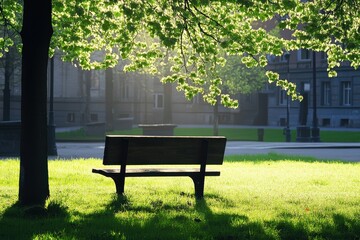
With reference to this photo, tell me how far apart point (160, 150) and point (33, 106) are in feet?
6.82

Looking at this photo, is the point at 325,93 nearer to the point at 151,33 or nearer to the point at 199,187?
the point at 151,33

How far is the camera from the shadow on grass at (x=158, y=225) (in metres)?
7.28

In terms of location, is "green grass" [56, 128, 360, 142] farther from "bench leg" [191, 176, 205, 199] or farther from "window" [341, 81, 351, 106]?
"bench leg" [191, 176, 205, 199]

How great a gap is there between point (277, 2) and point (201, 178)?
3140 millimetres

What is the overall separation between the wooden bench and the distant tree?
1.10 meters

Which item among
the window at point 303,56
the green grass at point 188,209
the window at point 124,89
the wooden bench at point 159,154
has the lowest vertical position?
the green grass at point 188,209

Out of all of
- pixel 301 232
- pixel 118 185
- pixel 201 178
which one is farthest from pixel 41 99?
pixel 301 232

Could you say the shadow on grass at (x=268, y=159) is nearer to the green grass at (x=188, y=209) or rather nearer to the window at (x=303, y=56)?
the green grass at (x=188, y=209)

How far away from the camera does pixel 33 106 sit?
934cm

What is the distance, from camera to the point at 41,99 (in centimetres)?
942

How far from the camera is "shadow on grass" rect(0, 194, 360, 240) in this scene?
728 cm

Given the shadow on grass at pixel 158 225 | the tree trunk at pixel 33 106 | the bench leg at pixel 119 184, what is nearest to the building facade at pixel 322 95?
the bench leg at pixel 119 184

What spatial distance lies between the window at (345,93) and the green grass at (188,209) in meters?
43.3

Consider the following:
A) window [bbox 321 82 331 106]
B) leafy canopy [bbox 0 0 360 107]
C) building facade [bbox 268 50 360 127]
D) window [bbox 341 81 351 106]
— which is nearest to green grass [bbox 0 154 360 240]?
leafy canopy [bbox 0 0 360 107]
